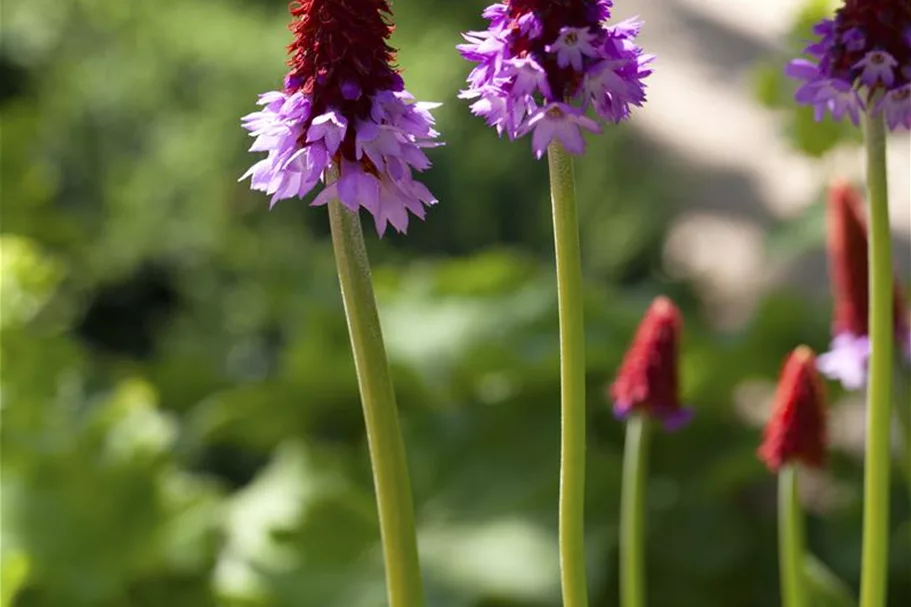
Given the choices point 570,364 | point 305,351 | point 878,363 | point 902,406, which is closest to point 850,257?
point 902,406

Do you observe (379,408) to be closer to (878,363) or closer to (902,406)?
(878,363)

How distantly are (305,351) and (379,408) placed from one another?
1.43 metres

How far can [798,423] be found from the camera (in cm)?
117

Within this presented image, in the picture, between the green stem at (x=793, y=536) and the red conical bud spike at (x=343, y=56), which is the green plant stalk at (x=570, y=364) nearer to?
the red conical bud spike at (x=343, y=56)

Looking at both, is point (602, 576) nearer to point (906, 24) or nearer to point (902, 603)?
point (902, 603)

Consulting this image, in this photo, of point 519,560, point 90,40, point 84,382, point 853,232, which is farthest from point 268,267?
point 853,232

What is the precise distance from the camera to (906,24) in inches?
33.8

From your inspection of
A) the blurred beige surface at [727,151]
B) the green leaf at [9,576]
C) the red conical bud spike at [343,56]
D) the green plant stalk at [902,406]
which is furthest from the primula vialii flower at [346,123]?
the blurred beige surface at [727,151]

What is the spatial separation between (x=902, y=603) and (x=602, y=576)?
449mm

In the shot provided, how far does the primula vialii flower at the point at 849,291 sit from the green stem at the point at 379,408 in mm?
644

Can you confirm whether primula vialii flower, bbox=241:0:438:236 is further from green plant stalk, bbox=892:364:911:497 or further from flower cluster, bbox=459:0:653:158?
green plant stalk, bbox=892:364:911:497

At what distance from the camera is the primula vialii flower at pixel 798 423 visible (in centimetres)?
116

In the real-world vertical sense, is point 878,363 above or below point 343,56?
below

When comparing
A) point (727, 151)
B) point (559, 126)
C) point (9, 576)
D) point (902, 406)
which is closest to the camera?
point (559, 126)
